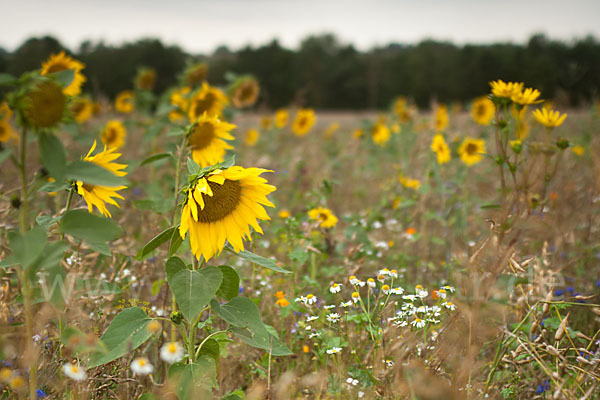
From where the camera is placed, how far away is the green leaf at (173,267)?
3.98 ft

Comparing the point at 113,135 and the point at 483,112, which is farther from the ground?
the point at 483,112

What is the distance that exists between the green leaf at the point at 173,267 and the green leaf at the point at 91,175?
31 centimetres

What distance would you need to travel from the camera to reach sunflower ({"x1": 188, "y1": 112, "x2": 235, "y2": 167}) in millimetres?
2221

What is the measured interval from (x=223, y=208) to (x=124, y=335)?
18.3 inches

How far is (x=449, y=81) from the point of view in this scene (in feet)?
77.3

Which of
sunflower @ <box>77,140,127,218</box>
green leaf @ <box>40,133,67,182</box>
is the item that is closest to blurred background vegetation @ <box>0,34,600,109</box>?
sunflower @ <box>77,140,127,218</box>

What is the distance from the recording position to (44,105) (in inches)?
39.0

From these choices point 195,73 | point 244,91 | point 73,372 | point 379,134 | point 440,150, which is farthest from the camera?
point 379,134

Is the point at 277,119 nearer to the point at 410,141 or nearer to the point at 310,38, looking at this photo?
the point at 410,141

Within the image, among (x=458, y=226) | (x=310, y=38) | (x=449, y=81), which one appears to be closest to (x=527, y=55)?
(x=449, y=81)

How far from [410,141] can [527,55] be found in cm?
1290

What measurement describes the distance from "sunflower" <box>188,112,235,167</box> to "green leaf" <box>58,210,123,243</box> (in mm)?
1194

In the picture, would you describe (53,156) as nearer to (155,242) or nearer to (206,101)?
(155,242)

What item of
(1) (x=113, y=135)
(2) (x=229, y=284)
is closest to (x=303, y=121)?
(1) (x=113, y=135)
